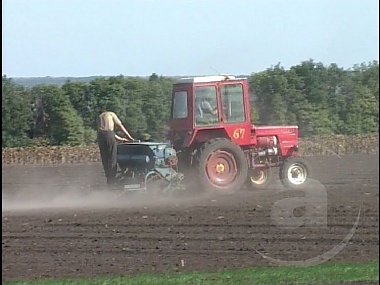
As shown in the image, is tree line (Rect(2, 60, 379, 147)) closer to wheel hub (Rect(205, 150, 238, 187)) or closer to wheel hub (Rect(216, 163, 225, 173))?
wheel hub (Rect(205, 150, 238, 187))

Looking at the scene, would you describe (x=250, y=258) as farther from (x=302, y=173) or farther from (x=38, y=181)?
(x=38, y=181)

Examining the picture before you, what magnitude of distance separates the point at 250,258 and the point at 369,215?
3339 mm

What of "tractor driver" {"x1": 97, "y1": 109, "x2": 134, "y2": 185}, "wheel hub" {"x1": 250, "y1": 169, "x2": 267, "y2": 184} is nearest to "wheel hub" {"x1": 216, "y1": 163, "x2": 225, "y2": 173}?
"wheel hub" {"x1": 250, "y1": 169, "x2": 267, "y2": 184}

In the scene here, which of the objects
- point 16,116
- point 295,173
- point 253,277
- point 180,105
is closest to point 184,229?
point 253,277

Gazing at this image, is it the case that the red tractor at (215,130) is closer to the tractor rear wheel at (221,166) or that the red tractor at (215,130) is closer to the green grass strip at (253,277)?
the tractor rear wheel at (221,166)

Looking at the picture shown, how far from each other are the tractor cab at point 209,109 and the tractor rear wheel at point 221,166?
24 cm

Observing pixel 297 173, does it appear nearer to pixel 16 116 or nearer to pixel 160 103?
pixel 160 103

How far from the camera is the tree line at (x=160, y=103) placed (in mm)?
12071

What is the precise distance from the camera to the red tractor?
47.1ft

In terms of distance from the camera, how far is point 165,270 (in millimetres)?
8664

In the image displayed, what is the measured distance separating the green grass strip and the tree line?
7.21 feet

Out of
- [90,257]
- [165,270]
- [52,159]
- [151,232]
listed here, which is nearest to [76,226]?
[151,232]

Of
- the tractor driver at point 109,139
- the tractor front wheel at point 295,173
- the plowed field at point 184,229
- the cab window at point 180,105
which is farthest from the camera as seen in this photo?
the tractor front wheel at point 295,173

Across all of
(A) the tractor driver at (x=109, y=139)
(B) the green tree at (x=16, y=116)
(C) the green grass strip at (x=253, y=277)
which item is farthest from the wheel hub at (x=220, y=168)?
(B) the green tree at (x=16, y=116)
